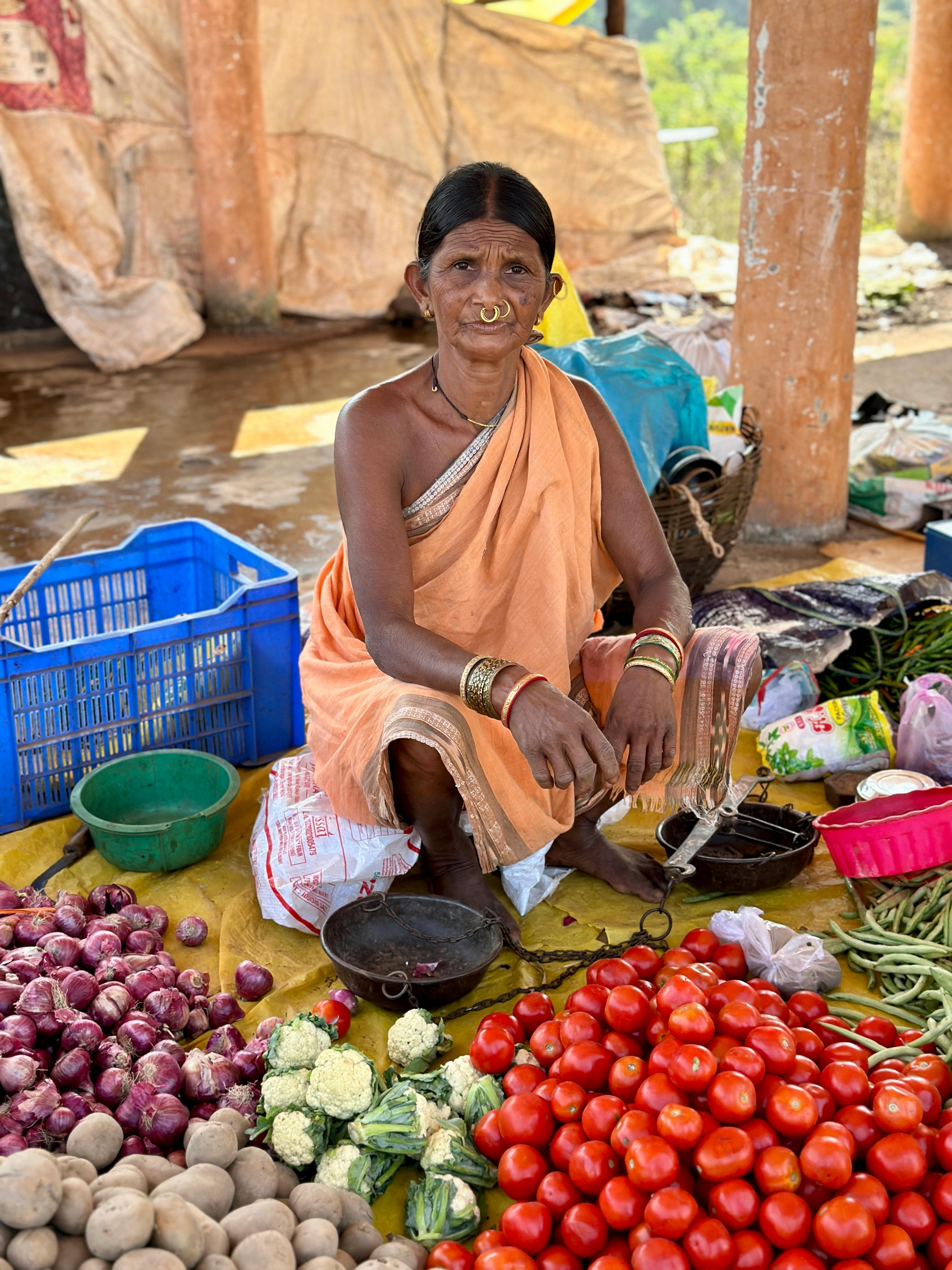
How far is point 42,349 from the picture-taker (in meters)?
8.88

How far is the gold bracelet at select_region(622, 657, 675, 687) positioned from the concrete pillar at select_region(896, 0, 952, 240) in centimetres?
1021

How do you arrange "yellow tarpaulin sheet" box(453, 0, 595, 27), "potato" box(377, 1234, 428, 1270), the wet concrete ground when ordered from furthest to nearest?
"yellow tarpaulin sheet" box(453, 0, 595, 27), the wet concrete ground, "potato" box(377, 1234, 428, 1270)

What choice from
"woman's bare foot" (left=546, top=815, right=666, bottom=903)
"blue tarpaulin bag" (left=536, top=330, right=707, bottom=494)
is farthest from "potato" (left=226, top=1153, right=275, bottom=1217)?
"blue tarpaulin bag" (left=536, top=330, right=707, bottom=494)

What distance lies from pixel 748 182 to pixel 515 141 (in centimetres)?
599

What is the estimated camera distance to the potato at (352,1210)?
1811 millimetres

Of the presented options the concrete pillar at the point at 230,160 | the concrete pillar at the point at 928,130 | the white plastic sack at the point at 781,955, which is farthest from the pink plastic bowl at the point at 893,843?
the concrete pillar at the point at 928,130

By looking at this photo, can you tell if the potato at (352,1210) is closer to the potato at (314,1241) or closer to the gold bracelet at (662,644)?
the potato at (314,1241)

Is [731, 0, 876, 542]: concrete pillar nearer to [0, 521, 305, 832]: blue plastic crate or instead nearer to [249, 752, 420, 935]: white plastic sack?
[0, 521, 305, 832]: blue plastic crate

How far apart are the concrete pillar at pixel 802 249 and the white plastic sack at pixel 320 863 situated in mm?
2827

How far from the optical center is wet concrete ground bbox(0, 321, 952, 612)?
5.04m

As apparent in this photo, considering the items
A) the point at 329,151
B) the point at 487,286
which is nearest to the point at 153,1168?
the point at 487,286

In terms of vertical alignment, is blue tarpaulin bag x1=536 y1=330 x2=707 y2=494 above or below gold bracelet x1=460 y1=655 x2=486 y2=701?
above

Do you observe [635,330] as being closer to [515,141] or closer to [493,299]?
[493,299]

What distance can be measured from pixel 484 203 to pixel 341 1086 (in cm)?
165
